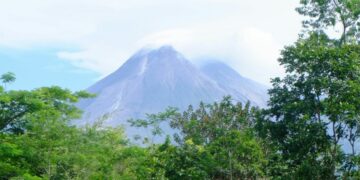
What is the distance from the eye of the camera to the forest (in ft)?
35.3

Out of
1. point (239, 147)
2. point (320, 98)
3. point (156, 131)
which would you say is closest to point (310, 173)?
point (320, 98)

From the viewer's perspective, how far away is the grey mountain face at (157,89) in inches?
6225

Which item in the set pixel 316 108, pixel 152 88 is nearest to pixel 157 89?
pixel 152 88

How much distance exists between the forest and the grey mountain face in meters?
131

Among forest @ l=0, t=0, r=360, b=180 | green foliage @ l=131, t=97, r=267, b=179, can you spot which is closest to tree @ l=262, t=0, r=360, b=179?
forest @ l=0, t=0, r=360, b=180

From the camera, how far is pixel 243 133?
47.0 ft

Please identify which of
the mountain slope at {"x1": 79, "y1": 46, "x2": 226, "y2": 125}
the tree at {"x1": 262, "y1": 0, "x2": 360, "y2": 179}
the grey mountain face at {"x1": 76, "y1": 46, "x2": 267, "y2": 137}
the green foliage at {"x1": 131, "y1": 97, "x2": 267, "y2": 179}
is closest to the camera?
the tree at {"x1": 262, "y1": 0, "x2": 360, "y2": 179}

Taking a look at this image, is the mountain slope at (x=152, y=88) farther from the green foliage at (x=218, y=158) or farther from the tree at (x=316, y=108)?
the tree at (x=316, y=108)

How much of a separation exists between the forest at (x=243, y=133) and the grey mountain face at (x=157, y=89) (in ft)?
431

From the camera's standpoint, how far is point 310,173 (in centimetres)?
1066

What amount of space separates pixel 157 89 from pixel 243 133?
532ft

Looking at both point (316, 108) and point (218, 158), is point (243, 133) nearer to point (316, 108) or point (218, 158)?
point (218, 158)

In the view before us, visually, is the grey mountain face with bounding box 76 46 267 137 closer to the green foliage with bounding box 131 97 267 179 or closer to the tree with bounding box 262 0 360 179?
the green foliage with bounding box 131 97 267 179

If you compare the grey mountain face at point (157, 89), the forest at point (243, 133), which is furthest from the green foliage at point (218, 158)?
the grey mountain face at point (157, 89)
